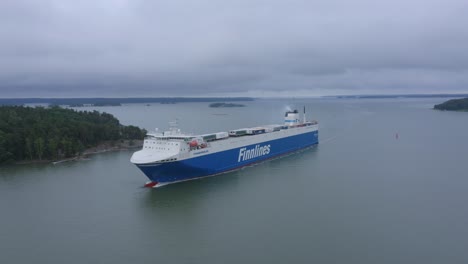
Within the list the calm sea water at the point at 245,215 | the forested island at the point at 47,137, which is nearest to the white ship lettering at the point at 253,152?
the calm sea water at the point at 245,215

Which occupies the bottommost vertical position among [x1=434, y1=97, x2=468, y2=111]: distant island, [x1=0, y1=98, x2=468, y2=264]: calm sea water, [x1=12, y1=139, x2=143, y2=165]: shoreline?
[x1=0, y1=98, x2=468, y2=264]: calm sea water

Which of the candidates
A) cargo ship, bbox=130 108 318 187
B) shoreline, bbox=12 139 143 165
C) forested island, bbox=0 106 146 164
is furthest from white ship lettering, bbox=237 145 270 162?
forested island, bbox=0 106 146 164

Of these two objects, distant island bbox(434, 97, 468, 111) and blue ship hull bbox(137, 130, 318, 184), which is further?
distant island bbox(434, 97, 468, 111)

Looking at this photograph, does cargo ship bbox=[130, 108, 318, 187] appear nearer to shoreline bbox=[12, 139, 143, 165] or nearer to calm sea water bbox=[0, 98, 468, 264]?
calm sea water bbox=[0, 98, 468, 264]

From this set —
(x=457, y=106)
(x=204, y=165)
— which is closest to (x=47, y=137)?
(x=204, y=165)

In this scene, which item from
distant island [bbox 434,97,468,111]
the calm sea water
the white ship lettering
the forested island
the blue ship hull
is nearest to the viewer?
the calm sea water

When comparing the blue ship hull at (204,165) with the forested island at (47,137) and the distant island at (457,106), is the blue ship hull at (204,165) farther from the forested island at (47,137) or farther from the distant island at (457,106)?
the distant island at (457,106)

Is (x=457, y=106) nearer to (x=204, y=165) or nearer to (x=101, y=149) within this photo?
(x=101, y=149)
